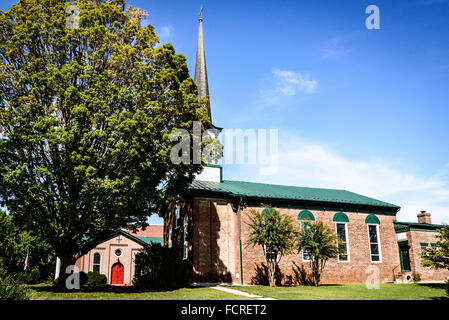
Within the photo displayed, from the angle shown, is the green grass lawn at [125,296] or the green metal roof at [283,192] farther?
the green metal roof at [283,192]

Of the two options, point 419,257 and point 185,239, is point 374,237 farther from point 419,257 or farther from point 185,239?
point 185,239

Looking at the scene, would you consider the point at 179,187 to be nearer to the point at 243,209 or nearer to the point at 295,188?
the point at 243,209

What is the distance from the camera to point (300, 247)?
845 inches

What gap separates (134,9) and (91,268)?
2842cm

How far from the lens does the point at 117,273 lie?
3753 centimetres

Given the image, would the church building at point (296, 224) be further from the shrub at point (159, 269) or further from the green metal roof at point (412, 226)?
the shrub at point (159, 269)

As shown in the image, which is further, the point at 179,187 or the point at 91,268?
the point at 91,268

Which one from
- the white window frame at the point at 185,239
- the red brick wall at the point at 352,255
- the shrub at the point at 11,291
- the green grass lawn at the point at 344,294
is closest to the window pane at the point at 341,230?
the red brick wall at the point at 352,255

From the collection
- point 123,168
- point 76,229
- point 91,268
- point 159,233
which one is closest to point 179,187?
point 123,168

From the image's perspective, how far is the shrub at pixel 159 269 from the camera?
19.4 metres

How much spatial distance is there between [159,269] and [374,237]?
17398 millimetres

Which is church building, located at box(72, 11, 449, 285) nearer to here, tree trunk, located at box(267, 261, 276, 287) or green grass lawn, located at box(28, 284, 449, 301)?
tree trunk, located at box(267, 261, 276, 287)

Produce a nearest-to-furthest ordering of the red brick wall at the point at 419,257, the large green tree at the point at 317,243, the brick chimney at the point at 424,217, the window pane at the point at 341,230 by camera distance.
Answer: the large green tree at the point at 317,243
the window pane at the point at 341,230
the red brick wall at the point at 419,257
the brick chimney at the point at 424,217

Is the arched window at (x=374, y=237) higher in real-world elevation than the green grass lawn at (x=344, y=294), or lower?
higher
